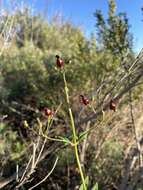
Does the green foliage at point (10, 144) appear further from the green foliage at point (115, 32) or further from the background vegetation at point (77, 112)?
the green foliage at point (115, 32)

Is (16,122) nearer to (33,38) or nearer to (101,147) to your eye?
(101,147)

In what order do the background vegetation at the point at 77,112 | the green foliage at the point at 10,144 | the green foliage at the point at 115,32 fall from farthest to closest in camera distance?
the green foliage at the point at 10,144
the background vegetation at the point at 77,112
the green foliage at the point at 115,32

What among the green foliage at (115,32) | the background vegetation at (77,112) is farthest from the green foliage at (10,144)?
the green foliage at (115,32)

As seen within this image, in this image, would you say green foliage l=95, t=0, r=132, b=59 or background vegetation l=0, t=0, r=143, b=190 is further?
background vegetation l=0, t=0, r=143, b=190

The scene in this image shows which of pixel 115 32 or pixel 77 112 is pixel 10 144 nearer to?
pixel 77 112

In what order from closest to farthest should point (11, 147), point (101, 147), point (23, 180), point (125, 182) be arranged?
point (23, 180) < point (125, 182) < point (101, 147) < point (11, 147)

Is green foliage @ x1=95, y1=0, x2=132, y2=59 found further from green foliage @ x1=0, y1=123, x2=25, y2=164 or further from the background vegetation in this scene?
green foliage @ x1=0, y1=123, x2=25, y2=164

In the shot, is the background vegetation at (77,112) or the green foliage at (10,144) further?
the green foliage at (10,144)

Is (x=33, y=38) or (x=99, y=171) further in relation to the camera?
(x=33, y=38)

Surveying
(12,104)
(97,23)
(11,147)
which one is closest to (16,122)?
(12,104)

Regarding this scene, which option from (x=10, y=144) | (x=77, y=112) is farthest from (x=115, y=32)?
(x=10, y=144)

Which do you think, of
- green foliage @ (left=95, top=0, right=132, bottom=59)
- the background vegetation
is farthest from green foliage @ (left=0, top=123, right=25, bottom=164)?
green foliage @ (left=95, top=0, right=132, bottom=59)
